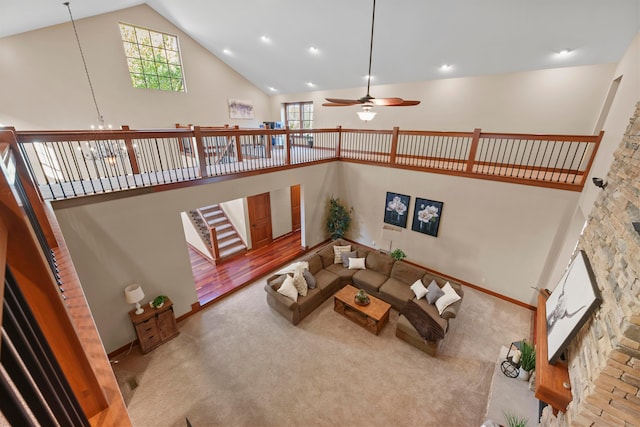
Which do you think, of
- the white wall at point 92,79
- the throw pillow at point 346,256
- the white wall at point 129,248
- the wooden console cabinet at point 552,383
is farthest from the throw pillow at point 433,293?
the white wall at point 92,79

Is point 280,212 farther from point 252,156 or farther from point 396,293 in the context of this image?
point 396,293

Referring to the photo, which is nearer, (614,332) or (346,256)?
(614,332)

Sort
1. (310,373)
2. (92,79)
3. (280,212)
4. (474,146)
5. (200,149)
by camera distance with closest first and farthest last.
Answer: (310,373)
(200,149)
(474,146)
(92,79)
(280,212)

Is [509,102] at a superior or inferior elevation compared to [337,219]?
superior

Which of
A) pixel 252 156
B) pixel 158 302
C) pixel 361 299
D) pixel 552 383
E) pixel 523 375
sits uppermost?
pixel 252 156

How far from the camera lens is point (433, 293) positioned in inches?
200

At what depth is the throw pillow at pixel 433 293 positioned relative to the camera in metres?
5.04

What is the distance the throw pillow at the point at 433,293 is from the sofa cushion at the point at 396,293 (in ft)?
1.19

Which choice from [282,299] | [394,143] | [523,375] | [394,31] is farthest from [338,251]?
[394,31]

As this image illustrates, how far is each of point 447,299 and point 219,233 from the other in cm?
634

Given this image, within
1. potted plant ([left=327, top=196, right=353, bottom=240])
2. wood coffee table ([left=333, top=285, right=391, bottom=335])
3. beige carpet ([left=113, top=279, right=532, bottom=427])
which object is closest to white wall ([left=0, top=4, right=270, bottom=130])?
potted plant ([left=327, top=196, right=353, bottom=240])

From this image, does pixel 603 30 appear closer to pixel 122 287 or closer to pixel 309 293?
pixel 309 293

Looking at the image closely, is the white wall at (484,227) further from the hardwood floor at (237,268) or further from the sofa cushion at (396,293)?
the hardwood floor at (237,268)

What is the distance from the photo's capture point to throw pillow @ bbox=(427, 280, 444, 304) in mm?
5035
